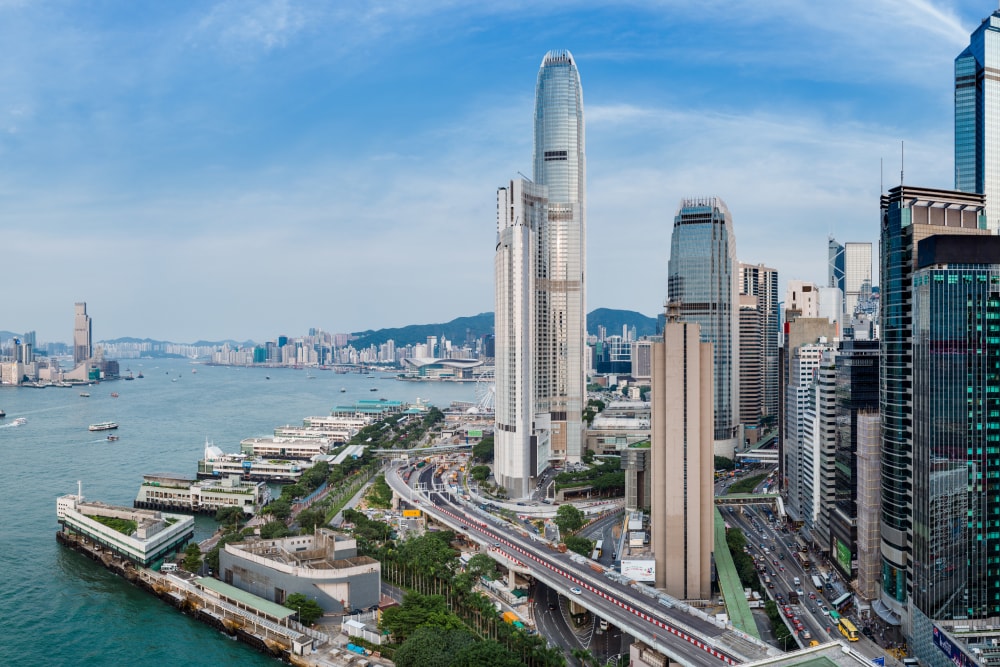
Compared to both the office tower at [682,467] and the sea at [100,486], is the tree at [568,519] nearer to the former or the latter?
the office tower at [682,467]

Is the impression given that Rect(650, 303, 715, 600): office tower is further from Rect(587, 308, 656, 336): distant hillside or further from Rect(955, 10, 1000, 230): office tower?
Rect(587, 308, 656, 336): distant hillside

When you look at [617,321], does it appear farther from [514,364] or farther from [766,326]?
[514,364]

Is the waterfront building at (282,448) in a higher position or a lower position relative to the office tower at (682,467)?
lower

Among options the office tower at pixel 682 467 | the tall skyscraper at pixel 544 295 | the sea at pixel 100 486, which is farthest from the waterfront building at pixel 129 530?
the office tower at pixel 682 467

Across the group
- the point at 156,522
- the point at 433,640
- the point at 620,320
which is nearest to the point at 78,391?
the point at 156,522

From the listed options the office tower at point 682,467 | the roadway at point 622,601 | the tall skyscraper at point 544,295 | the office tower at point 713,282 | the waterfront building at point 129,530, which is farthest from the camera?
the office tower at point 713,282

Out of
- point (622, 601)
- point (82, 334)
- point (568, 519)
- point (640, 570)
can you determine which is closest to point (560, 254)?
point (568, 519)

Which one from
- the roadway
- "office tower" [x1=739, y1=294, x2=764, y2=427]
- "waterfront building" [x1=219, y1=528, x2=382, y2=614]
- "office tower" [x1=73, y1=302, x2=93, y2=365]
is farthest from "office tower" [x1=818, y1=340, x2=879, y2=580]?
"office tower" [x1=73, y1=302, x2=93, y2=365]
